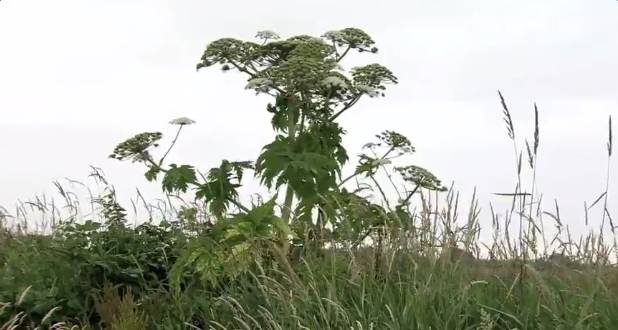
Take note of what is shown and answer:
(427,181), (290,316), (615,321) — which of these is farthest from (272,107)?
(615,321)

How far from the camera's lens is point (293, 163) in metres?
6.02

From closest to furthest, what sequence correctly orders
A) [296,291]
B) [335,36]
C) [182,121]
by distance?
[296,291]
[182,121]
[335,36]

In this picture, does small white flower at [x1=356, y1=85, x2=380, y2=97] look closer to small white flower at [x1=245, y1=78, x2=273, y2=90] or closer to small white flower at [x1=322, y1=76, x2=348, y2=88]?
small white flower at [x1=322, y1=76, x2=348, y2=88]

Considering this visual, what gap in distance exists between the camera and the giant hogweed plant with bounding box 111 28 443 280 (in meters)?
6.04

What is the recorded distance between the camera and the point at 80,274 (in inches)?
259

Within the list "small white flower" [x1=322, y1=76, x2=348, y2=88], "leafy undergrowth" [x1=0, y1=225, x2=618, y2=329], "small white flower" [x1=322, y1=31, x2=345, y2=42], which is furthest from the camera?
"small white flower" [x1=322, y1=31, x2=345, y2=42]

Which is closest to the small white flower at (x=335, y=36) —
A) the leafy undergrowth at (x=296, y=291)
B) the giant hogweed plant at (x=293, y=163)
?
the giant hogweed plant at (x=293, y=163)

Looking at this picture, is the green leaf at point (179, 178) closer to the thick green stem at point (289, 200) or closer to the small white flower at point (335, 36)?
the thick green stem at point (289, 200)

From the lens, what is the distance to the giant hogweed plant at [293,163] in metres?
6.04

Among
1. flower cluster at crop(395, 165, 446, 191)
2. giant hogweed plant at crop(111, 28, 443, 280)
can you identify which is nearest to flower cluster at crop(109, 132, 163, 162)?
giant hogweed plant at crop(111, 28, 443, 280)

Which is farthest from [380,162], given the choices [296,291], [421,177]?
[296,291]

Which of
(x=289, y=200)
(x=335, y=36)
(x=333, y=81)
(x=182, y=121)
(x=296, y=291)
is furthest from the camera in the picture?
(x=335, y=36)

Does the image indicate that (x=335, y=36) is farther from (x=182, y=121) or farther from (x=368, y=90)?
(x=182, y=121)

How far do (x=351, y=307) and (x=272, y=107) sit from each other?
90.5 inches
